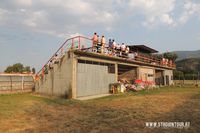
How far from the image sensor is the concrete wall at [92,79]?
62.4ft

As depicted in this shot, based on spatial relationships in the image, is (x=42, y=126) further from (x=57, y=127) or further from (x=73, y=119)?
(x=73, y=119)

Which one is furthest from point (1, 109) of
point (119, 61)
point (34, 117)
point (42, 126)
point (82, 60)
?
point (119, 61)

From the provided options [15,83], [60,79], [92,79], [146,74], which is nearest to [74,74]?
[60,79]

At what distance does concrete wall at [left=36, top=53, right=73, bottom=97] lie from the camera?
721 inches

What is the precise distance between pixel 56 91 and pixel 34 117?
28.3 feet

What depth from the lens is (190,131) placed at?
7.61 metres

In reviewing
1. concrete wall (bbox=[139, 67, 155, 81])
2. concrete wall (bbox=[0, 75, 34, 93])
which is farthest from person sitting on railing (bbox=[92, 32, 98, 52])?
concrete wall (bbox=[139, 67, 155, 81])

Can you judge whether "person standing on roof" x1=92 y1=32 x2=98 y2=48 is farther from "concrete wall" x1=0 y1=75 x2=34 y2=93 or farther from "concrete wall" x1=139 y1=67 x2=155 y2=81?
"concrete wall" x1=139 y1=67 x2=155 y2=81

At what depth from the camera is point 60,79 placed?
745 inches

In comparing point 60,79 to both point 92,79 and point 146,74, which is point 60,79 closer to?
point 92,79

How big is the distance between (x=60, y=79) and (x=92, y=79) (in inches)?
123

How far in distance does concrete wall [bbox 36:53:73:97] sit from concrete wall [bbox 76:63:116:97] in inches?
33.7

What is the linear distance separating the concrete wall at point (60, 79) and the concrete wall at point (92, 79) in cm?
86

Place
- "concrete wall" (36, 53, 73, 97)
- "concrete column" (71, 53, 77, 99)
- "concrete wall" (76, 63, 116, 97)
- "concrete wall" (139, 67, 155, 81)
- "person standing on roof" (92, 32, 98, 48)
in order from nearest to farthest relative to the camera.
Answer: "concrete column" (71, 53, 77, 99)
"concrete wall" (36, 53, 73, 97)
"concrete wall" (76, 63, 116, 97)
"person standing on roof" (92, 32, 98, 48)
"concrete wall" (139, 67, 155, 81)
